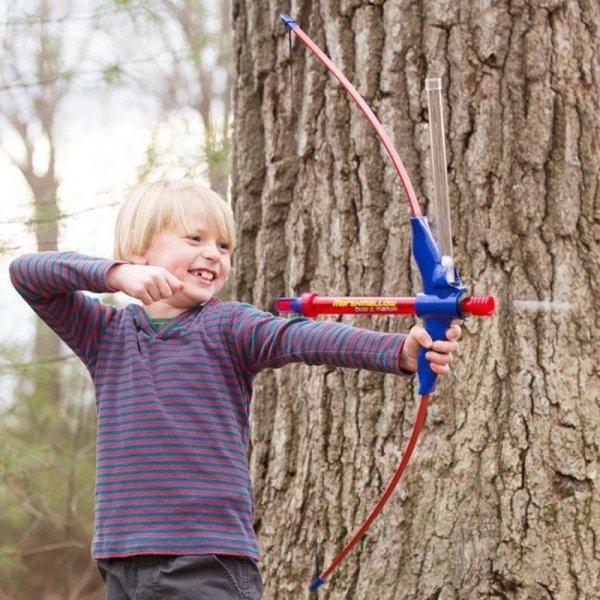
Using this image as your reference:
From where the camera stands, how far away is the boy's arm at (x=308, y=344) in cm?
183

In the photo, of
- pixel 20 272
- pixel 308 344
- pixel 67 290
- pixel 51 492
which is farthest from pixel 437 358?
pixel 51 492

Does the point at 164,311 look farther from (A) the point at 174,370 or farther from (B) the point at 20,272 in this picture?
(B) the point at 20,272

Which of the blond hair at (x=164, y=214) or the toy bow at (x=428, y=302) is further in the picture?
the blond hair at (x=164, y=214)

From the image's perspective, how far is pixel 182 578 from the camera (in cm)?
194

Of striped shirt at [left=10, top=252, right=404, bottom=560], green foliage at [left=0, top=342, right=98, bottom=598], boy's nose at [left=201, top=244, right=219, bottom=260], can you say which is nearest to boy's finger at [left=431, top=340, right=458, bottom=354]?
striped shirt at [left=10, top=252, right=404, bottom=560]

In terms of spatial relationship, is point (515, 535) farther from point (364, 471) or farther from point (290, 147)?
point (290, 147)

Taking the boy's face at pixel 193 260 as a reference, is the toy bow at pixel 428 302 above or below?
below

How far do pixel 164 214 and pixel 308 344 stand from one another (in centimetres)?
48

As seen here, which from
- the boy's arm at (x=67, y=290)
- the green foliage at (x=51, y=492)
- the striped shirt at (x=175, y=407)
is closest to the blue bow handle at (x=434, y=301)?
the striped shirt at (x=175, y=407)

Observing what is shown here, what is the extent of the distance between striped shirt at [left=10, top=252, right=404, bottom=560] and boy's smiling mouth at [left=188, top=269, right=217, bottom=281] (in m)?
0.06

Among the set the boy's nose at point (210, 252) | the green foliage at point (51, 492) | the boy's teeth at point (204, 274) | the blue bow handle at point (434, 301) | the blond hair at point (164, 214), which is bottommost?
the green foliage at point (51, 492)

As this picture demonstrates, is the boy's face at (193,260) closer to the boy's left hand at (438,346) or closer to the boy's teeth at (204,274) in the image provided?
the boy's teeth at (204,274)

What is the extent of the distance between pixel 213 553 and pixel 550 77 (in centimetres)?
141

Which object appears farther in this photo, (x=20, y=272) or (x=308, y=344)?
(x=20, y=272)
